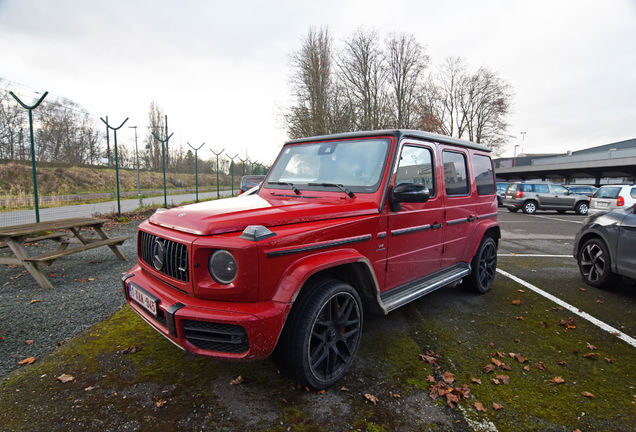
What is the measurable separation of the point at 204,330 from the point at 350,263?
114cm

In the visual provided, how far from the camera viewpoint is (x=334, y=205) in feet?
8.95

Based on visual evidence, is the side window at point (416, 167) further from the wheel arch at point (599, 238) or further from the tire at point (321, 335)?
the wheel arch at point (599, 238)

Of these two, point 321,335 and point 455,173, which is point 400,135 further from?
point 321,335

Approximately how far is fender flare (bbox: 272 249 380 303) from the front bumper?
7cm

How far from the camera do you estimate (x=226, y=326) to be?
2.06 meters

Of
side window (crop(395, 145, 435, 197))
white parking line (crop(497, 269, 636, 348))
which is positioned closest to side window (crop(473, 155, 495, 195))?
side window (crop(395, 145, 435, 197))

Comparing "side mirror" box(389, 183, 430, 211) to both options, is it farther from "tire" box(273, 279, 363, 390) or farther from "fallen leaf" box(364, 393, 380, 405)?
"fallen leaf" box(364, 393, 380, 405)

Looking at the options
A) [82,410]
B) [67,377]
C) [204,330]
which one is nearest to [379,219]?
[204,330]

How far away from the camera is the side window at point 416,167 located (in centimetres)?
315

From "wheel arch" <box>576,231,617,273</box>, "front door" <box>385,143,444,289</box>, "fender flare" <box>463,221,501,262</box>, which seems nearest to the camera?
"front door" <box>385,143,444,289</box>

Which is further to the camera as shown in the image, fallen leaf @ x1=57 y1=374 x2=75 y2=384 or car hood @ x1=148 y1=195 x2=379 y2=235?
fallen leaf @ x1=57 y1=374 x2=75 y2=384

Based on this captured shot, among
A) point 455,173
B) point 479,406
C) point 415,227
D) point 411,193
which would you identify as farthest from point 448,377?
point 455,173

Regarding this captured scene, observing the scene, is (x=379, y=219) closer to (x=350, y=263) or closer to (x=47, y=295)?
(x=350, y=263)

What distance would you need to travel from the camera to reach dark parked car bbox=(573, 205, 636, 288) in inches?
172
